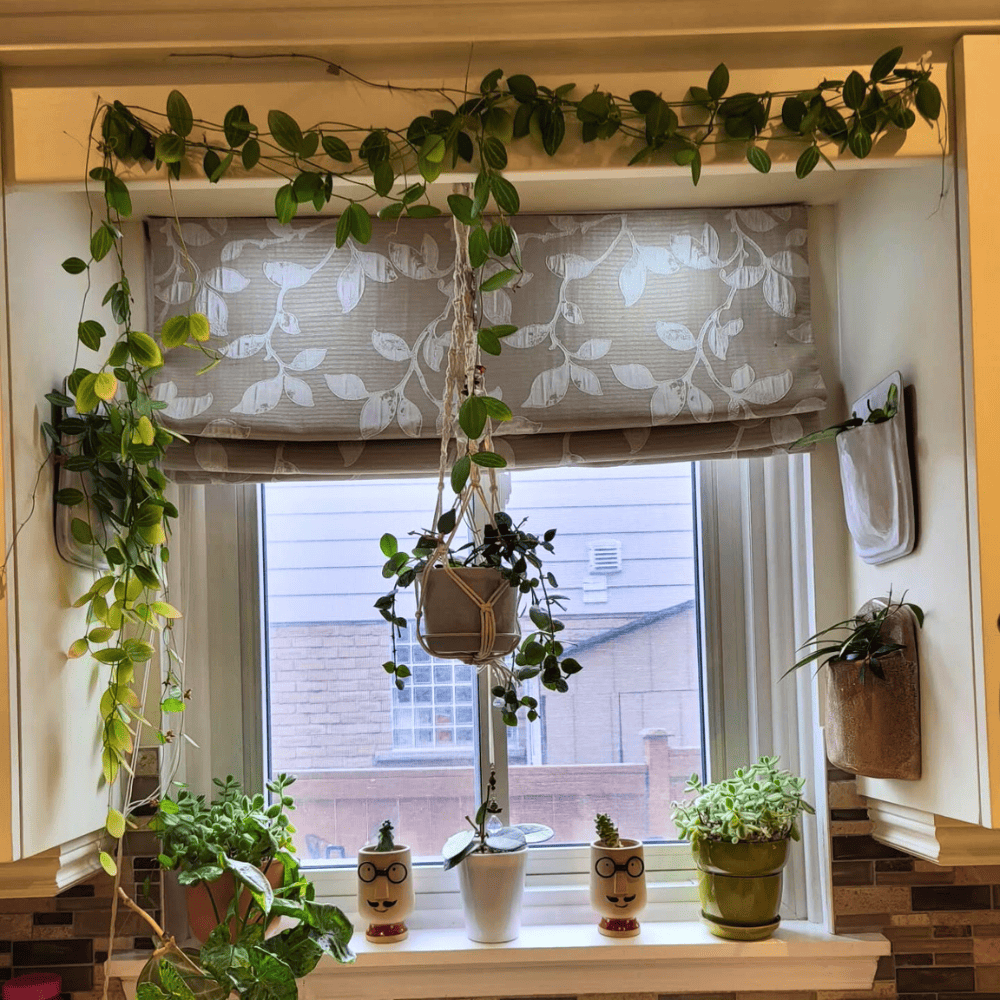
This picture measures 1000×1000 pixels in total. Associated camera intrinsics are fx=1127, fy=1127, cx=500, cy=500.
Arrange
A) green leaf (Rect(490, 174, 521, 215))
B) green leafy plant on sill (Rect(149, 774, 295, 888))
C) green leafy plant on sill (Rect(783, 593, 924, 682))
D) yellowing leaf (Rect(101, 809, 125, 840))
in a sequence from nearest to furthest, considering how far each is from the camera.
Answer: green leaf (Rect(490, 174, 521, 215))
yellowing leaf (Rect(101, 809, 125, 840))
green leafy plant on sill (Rect(783, 593, 924, 682))
green leafy plant on sill (Rect(149, 774, 295, 888))

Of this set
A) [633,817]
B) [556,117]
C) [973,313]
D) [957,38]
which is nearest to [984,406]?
[973,313]

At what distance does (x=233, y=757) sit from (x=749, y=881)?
1004 mm

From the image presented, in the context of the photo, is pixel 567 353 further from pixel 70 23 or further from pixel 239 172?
pixel 70 23

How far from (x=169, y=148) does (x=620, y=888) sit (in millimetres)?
1442

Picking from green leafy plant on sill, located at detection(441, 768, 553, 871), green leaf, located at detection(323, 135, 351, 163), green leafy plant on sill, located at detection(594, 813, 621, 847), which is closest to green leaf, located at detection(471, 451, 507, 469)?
green leaf, located at detection(323, 135, 351, 163)

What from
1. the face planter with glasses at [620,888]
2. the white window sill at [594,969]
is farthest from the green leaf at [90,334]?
the face planter with glasses at [620,888]

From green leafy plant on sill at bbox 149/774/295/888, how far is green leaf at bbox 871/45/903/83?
4.86 feet

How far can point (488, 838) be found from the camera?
2.05m

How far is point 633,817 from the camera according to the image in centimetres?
221

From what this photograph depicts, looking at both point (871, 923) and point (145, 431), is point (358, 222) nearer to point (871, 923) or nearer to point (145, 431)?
point (145, 431)

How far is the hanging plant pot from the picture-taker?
1.58 m

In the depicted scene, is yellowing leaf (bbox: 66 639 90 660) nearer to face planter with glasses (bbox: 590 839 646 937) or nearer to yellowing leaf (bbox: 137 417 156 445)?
yellowing leaf (bbox: 137 417 156 445)

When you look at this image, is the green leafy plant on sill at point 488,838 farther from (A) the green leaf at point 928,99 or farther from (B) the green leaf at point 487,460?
(A) the green leaf at point 928,99

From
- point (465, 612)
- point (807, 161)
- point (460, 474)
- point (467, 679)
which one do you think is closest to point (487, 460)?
point (460, 474)
